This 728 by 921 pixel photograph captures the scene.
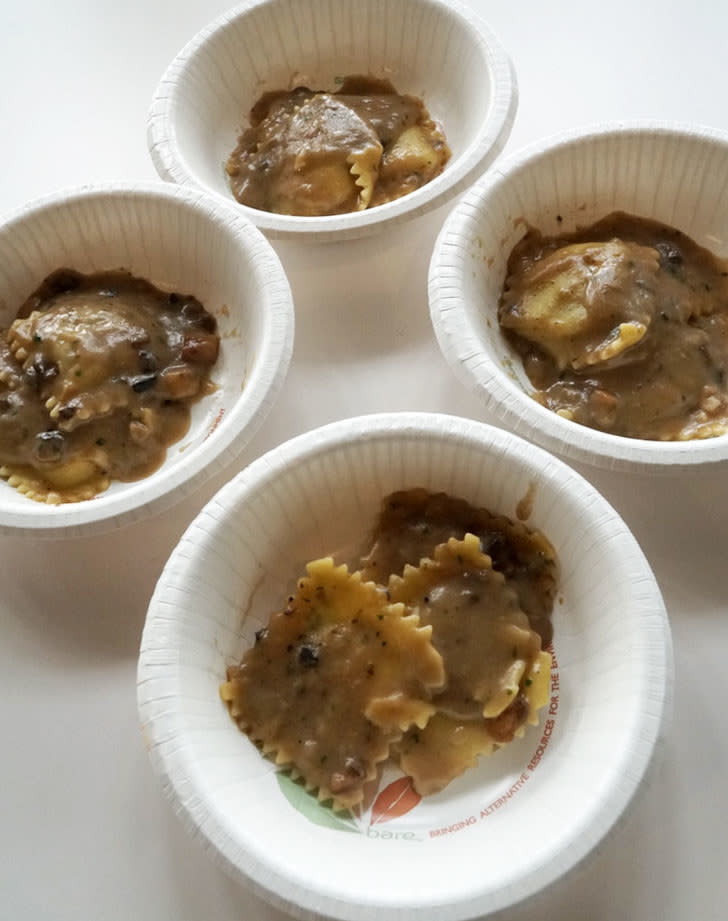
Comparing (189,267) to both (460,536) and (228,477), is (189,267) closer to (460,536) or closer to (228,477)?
(228,477)

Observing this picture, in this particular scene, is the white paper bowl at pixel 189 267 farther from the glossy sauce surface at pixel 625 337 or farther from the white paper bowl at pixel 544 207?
the glossy sauce surface at pixel 625 337

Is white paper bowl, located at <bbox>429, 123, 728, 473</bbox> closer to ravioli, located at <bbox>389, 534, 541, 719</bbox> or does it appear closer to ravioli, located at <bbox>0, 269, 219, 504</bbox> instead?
ravioli, located at <bbox>389, 534, 541, 719</bbox>

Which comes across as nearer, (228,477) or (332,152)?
(228,477)

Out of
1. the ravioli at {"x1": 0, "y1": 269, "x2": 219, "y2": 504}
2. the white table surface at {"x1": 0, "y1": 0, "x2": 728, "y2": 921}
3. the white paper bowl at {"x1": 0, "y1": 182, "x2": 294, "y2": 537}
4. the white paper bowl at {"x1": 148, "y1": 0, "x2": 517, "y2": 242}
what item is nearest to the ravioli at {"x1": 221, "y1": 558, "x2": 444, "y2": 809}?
the white table surface at {"x1": 0, "y1": 0, "x2": 728, "y2": 921}

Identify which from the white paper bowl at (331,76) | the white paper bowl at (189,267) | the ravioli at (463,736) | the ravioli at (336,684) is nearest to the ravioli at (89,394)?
the white paper bowl at (189,267)

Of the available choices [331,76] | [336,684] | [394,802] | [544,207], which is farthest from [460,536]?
[331,76]

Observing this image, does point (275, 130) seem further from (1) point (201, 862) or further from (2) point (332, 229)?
(1) point (201, 862)
